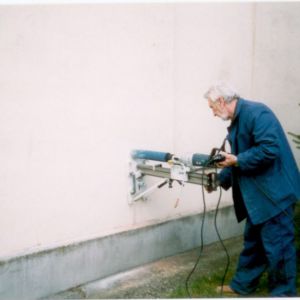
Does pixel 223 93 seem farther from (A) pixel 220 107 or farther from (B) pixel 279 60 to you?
(B) pixel 279 60

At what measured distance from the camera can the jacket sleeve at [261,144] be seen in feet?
11.5

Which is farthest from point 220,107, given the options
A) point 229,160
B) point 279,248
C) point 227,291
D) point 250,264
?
point 227,291

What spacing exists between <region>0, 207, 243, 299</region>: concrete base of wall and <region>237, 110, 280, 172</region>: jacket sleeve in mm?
1603

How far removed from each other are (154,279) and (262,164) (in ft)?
5.48

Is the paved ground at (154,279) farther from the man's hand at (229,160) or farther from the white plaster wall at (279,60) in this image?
the white plaster wall at (279,60)

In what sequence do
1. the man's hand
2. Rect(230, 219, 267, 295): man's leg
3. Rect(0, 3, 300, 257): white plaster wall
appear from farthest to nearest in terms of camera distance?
1. Rect(230, 219, 267, 295): man's leg
2. Rect(0, 3, 300, 257): white plaster wall
3. the man's hand

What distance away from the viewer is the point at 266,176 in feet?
12.0

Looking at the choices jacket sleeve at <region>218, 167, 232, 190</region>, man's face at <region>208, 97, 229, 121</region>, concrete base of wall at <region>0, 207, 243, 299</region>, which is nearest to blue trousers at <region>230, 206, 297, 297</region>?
jacket sleeve at <region>218, 167, 232, 190</region>

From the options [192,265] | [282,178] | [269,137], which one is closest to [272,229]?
[282,178]

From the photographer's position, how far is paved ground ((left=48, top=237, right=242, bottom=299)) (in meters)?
4.23

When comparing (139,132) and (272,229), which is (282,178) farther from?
(139,132)

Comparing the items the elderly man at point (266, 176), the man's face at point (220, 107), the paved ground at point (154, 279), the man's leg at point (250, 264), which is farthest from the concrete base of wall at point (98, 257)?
the man's face at point (220, 107)

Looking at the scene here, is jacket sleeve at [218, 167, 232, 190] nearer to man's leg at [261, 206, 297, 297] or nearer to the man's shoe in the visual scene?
man's leg at [261, 206, 297, 297]

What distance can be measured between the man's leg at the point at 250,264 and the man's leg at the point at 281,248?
263 millimetres
